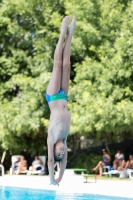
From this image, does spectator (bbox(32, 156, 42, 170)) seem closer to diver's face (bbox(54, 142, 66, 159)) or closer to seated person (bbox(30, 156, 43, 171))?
seated person (bbox(30, 156, 43, 171))

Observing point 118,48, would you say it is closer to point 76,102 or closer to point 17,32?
point 76,102

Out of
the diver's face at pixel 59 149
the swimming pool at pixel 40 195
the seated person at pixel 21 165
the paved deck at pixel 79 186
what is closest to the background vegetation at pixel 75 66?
the seated person at pixel 21 165

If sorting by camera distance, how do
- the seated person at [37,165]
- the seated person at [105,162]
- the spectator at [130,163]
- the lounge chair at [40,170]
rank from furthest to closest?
the seated person at [37,165] < the lounge chair at [40,170] < the seated person at [105,162] < the spectator at [130,163]

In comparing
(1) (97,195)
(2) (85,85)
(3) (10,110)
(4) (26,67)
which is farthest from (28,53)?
(1) (97,195)

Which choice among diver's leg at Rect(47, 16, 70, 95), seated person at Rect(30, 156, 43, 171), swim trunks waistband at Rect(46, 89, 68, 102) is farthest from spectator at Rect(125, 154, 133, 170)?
diver's leg at Rect(47, 16, 70, 95)

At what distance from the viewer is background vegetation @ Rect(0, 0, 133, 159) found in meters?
16.8

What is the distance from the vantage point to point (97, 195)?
12.3 meters

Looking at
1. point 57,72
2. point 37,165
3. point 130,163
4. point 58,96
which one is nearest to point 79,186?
point 130,163

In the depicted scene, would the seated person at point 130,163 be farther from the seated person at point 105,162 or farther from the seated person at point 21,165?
the seated person at point 21,165

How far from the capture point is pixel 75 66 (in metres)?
18.8

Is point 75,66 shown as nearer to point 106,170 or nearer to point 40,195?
point 106,170

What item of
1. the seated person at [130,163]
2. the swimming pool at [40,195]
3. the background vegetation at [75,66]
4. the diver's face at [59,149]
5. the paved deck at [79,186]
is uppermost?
the background vegetation at [75,66]

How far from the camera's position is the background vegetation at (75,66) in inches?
661

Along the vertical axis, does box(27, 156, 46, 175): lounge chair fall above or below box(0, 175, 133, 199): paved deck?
above
